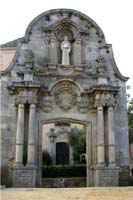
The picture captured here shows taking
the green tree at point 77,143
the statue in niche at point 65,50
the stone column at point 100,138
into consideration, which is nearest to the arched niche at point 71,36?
the statue in niche at point 65,50

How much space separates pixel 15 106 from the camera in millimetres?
12609

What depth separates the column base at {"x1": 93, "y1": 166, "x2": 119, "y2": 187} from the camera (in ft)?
38.7

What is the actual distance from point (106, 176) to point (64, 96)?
3.67 meters

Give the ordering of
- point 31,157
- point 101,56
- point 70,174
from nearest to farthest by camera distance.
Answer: point 31,157 → point 101,56 → point 70,174

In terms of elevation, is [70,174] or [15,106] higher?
[15,106]

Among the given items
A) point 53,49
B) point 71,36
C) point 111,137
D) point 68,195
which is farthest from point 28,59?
point 68,195

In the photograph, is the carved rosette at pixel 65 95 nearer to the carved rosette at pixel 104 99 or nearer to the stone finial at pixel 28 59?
the carved rosette at pixel 104 99

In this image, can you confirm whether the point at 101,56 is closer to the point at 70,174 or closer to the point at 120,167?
the point at 120,167

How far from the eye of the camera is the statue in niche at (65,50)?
534 inches

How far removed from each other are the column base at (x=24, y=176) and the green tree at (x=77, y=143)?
12447 millimetres

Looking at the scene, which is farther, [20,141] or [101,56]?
[101,56]

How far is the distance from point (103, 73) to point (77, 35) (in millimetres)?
2186

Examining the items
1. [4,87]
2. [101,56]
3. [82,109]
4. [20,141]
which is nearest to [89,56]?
[101,56]

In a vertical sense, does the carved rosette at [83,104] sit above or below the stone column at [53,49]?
below
